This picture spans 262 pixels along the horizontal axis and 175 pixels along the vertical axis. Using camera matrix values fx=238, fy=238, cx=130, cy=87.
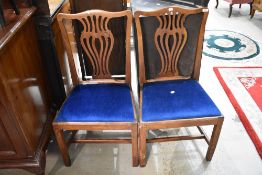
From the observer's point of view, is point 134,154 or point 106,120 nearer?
point 106,120

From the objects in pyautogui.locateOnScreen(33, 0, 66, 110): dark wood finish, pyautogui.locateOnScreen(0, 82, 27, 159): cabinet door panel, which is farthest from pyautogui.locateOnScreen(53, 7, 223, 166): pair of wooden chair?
pyautogui.locateOnScreen(0, 82, 27, 159): cabinet door panel

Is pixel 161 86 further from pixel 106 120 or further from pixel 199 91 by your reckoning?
Answer: pixel 106 120

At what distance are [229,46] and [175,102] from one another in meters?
2.10

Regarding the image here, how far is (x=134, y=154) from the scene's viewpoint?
154 centimetres

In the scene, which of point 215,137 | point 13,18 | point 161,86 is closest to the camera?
point 13,18

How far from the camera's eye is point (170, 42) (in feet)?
5.30

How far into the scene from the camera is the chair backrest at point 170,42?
1.46 m

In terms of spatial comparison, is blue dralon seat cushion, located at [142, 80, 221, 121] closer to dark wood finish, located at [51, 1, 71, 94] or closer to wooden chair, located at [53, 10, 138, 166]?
wooden chair, located at [53, 10, 138, 166]

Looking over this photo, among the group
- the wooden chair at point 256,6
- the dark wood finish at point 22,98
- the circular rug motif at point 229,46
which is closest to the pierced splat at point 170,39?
the dark wood finish at point 22,98

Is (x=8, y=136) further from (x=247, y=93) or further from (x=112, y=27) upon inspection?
(x=247, y=93)

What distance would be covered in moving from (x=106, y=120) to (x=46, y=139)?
542 millimetres

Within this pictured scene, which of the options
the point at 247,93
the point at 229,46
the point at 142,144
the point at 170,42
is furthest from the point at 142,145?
the point at 229,46

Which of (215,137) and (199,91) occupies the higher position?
(199,91)

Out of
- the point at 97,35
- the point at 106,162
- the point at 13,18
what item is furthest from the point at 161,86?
the point at 13,18
